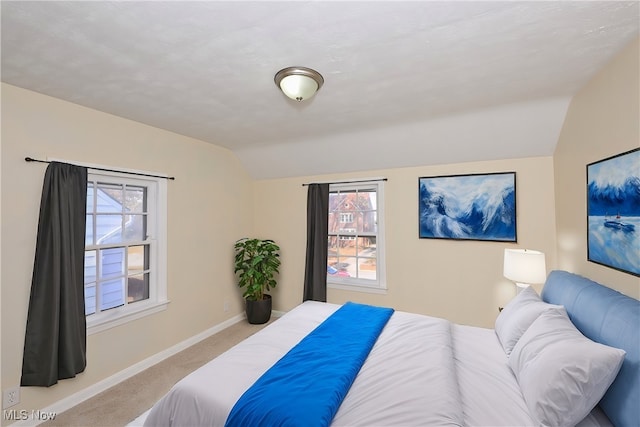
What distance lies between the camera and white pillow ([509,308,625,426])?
119 centimetres

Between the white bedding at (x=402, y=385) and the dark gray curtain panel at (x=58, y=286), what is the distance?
1228 millimetres

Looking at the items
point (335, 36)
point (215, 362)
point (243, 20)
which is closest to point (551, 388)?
point (215, 362)

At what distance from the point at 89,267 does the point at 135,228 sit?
55 cm

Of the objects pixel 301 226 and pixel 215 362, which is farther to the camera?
pixel 301 226

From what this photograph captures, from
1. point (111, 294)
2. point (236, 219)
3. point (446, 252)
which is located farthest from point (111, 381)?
point (446, 252)

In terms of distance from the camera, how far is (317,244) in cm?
395

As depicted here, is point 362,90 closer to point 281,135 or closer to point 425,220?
point 281,135

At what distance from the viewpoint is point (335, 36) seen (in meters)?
1.54

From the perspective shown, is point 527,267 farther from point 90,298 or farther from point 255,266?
point 90,298

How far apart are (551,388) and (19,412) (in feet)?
10.9

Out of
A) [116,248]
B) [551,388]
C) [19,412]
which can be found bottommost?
[19,412]

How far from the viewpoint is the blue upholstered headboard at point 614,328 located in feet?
3.83

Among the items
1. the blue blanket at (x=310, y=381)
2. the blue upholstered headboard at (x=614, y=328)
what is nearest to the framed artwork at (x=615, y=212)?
the blue upholstered headboard at (x=614, y=328)

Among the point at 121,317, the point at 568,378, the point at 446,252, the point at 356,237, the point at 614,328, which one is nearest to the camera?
the point at 568,378
